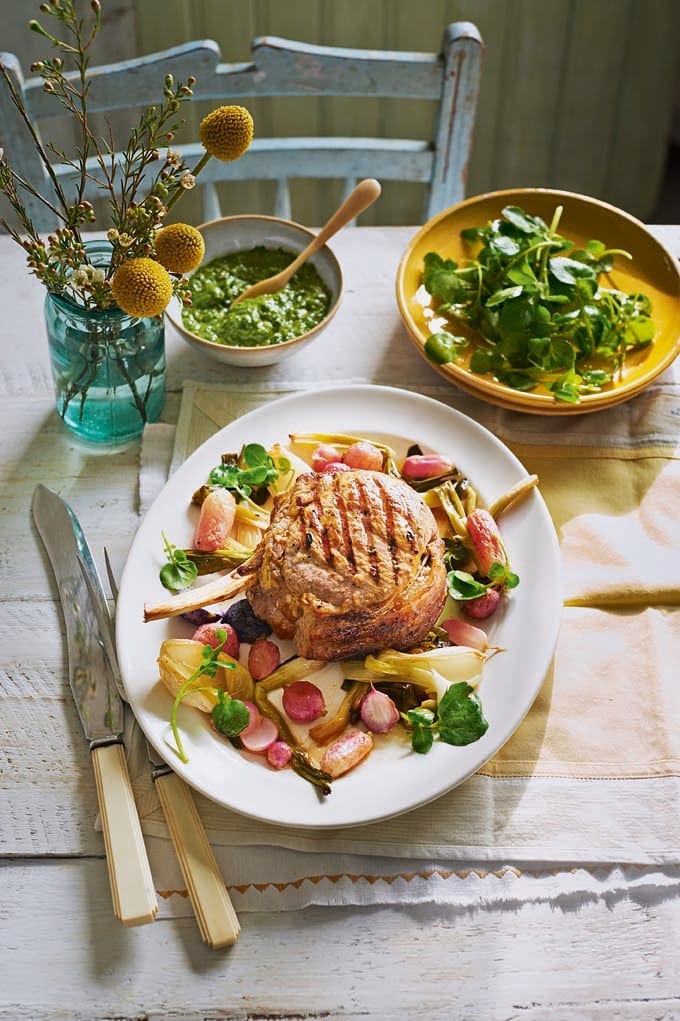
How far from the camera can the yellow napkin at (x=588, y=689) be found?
47.2 inches

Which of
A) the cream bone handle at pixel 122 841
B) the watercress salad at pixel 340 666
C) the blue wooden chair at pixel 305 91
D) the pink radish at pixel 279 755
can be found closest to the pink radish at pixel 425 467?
the watercress salad at pixel 340 666

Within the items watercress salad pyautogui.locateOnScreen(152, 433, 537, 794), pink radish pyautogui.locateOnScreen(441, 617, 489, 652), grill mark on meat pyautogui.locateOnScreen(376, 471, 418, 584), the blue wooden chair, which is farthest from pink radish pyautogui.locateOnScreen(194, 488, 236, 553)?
the blue wooden chair

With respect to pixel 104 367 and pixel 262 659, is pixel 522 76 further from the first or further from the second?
pixel 262 659

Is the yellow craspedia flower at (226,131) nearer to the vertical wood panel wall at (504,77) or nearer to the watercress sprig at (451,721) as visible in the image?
the watercress sprig at (451,721)

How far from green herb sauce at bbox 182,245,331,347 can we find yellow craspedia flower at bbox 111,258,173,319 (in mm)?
377

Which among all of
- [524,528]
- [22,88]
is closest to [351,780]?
[524,528]

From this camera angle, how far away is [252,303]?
5.35ft

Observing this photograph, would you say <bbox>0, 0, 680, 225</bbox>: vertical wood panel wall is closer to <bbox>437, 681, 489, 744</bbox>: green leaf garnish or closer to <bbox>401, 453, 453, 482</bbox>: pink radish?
<bbox>401, 453, 453, 482</bbox>: pink radish

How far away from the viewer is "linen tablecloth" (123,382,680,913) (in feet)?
3.85

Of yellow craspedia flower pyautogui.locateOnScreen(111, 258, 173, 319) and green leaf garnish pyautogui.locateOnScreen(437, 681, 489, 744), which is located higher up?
yellow craspedia flower pyautogui.locateOnScreen(111, 258, 173, 319)

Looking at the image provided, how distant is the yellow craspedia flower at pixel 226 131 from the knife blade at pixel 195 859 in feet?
2.49

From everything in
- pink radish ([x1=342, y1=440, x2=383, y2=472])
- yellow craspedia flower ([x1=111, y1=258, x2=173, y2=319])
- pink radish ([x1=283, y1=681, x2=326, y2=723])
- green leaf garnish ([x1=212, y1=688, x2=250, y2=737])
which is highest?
yellow craspedia flower ([x1=111, y1=258, x2=173, y2=319])

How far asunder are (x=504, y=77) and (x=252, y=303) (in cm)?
165

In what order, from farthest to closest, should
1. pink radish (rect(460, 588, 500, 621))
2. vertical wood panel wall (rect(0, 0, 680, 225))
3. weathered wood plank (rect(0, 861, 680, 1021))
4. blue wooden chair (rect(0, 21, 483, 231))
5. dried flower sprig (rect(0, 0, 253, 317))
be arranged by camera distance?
1. vertical wood panel wall (rect(0, 0, 680, 225))
2. blue wooden chair (rect(0, 21, 483, 231))
3. pink radish (rect(460, 588, 500, 621))
4. dried flower sprig (rect(0, 0, 253, 317))
5. weathered wood plank (rect(0, 861, 680, 1021))
